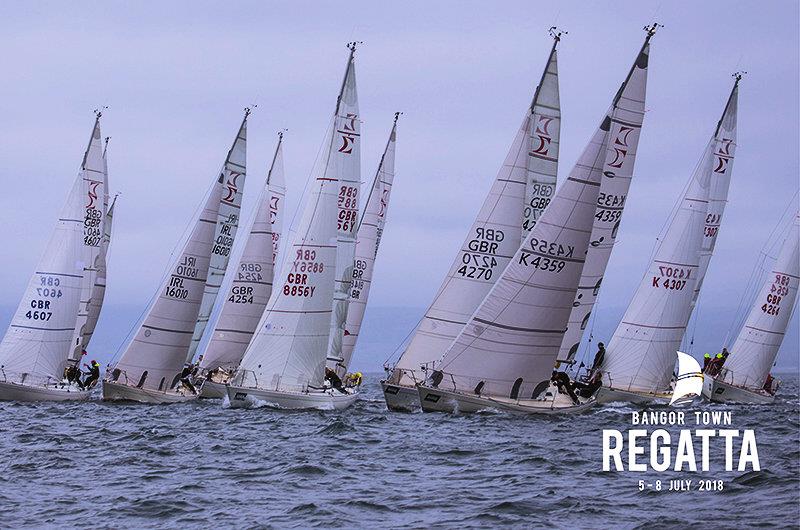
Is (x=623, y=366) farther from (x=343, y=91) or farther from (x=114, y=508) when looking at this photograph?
(x=114, y=508)

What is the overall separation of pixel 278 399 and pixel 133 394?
662 centimetres

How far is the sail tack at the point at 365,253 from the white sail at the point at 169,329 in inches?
299

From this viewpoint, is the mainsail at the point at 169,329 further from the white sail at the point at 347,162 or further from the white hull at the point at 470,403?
the white hull at the point at 470,403

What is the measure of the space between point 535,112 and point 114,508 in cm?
2123

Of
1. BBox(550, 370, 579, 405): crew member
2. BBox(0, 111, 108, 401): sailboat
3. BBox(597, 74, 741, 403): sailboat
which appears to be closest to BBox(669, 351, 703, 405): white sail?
BBox(597, 74, 741, 403): sailboat

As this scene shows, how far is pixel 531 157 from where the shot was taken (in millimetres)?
36125

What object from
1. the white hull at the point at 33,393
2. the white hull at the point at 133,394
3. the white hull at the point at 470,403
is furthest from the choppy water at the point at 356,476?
the white hull at the point at 133,394

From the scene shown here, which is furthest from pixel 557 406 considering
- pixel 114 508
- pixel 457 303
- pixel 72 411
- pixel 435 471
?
pixel 114 508

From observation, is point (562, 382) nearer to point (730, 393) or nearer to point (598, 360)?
point (598, 360)

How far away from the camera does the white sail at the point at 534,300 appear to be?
30.2 metres

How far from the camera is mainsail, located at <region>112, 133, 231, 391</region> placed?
38.4m

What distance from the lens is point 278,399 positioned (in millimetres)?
34031

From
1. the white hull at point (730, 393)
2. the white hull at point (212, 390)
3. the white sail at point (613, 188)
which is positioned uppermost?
the white sail at point (613, 188)

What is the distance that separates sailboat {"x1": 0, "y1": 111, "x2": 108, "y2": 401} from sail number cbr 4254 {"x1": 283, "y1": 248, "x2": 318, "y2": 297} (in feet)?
27.0
